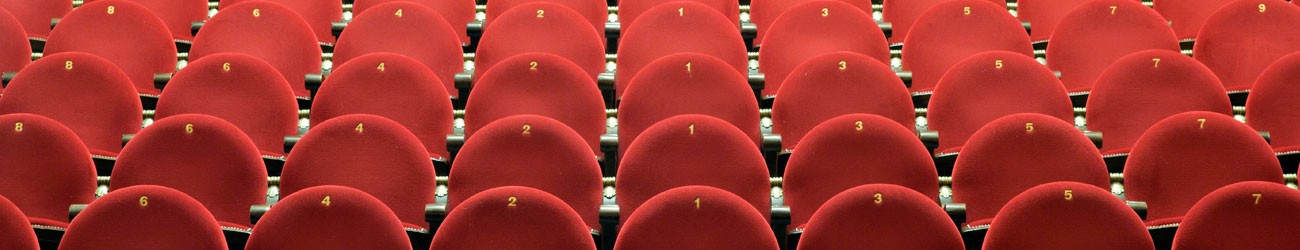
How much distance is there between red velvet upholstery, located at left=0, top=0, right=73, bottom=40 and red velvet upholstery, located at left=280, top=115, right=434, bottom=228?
45cm

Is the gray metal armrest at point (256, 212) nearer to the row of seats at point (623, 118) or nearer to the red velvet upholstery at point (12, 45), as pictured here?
the row of seats at point (623, 118)

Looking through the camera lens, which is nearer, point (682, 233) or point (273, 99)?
point (682, 233)

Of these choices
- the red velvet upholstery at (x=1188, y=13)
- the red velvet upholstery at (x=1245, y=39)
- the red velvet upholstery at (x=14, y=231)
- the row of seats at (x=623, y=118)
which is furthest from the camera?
the red velvet upholstery at (x=1188, y=13)

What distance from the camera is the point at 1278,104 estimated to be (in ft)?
3.57

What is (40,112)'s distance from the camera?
1094mm

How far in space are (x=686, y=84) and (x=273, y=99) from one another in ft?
1.03

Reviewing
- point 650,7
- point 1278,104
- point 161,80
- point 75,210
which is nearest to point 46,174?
point 75,210

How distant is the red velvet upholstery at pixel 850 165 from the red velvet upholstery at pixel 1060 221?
10cm

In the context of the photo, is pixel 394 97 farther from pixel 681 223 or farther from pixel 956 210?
pixel 956 210

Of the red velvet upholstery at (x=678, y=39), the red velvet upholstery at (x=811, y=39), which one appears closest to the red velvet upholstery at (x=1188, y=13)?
the red velvet upholstery at (x=811, y=39)

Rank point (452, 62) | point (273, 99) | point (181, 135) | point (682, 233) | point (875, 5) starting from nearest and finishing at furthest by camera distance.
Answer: point (682, 233) < point (181, 135) < point (273, 99) < point (452, 62) < point (875, 5)

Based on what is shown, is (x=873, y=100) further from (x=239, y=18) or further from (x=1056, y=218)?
(x=239, y=18)

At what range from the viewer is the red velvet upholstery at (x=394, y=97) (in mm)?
1094

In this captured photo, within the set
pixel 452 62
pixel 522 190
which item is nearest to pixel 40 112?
pixel 452 62
